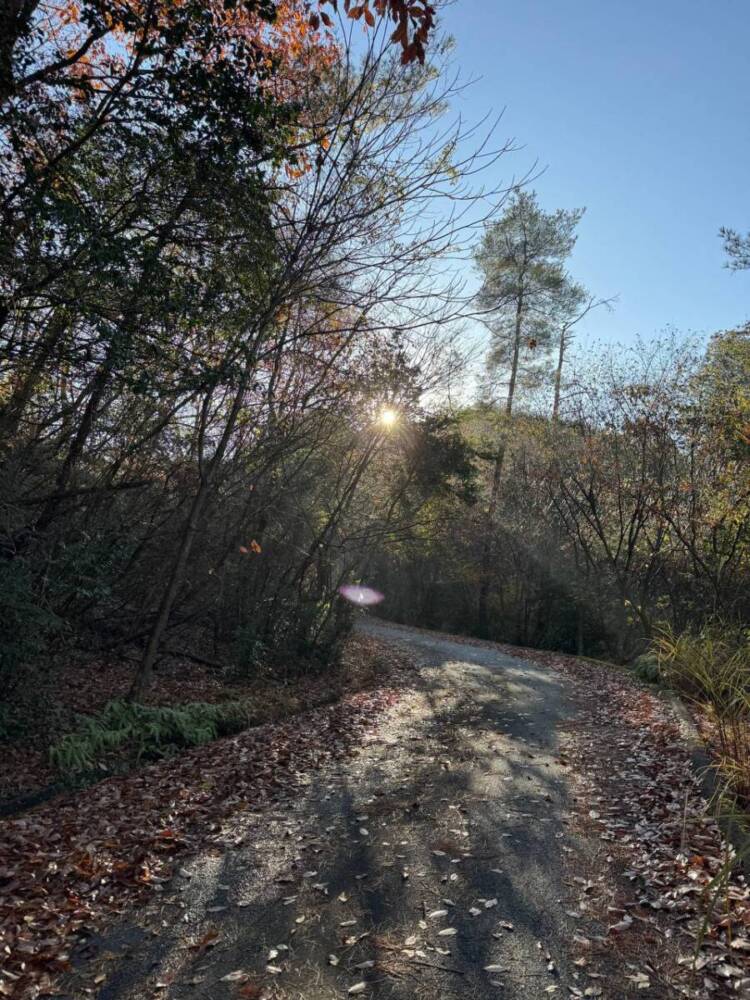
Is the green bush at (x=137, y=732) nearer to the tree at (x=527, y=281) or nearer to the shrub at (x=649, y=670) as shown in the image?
the shrub at (x=649, y=670)

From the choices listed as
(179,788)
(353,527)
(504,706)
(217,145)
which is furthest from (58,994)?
(353,527)

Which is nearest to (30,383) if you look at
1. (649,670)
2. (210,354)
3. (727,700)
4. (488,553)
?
(210,354)

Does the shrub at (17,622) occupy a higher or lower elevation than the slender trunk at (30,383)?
lower

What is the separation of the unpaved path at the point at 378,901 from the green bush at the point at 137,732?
198cm

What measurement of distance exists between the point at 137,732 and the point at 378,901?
424 cm

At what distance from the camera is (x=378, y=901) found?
3.80m

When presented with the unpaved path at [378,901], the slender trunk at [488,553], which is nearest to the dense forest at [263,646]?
the unpaved path at [378,901]

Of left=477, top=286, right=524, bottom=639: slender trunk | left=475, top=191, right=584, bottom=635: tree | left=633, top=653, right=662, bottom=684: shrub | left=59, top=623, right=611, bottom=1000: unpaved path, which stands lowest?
left=59, top=623, right=611, bottom=1000: unpaved path

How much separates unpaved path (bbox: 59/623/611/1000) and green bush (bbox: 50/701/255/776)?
198 cm

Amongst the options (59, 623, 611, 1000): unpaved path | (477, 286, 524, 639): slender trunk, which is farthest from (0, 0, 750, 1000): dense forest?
(477, 286, 524, 639): slender trunk

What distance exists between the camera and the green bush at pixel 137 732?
6.40 m

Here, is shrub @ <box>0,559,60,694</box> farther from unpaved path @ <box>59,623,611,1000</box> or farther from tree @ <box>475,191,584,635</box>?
tree @ <box>475,191,584,635</box>

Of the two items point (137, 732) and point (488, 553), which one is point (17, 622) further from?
point (488, 553)

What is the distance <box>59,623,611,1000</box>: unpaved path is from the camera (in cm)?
309
